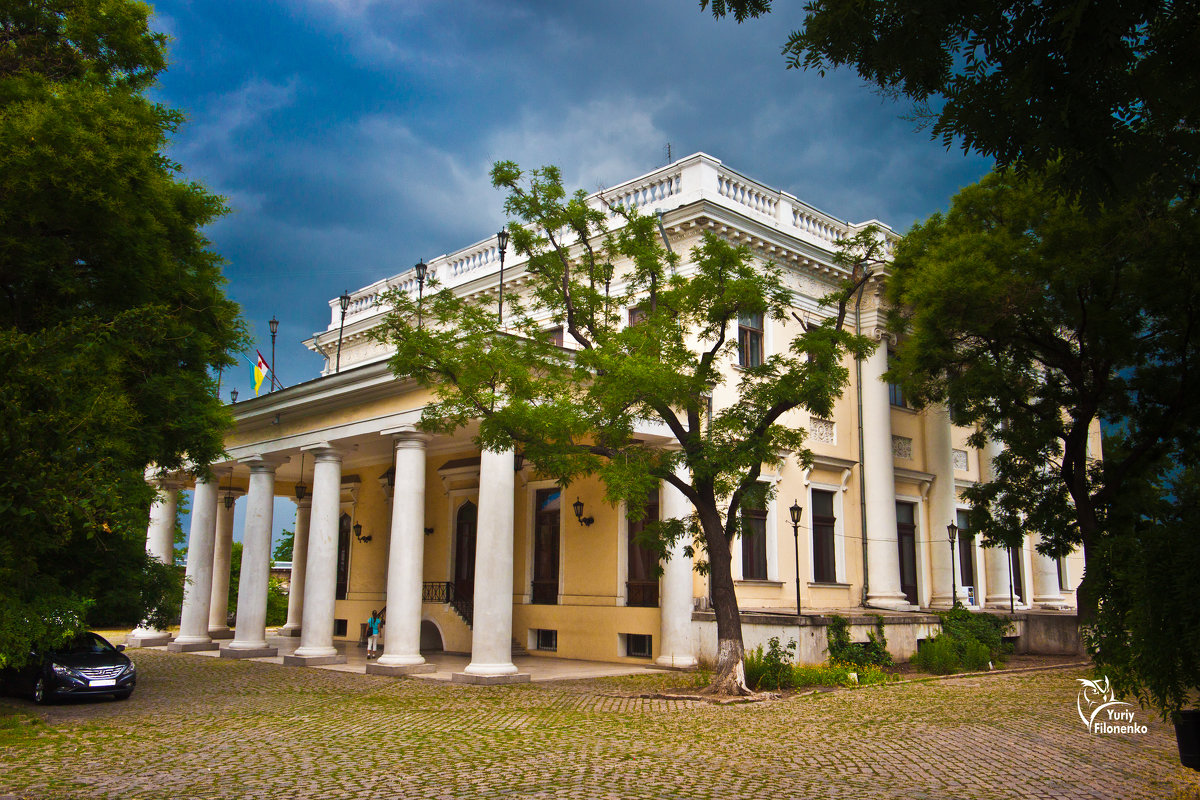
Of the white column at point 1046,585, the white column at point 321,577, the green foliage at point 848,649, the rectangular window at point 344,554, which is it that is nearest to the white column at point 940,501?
the white column at point 1046,585

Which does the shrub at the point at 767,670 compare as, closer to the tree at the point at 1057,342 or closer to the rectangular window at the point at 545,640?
the tree at the point at 1057,342

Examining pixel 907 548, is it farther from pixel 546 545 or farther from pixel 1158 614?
pixel 1158 614

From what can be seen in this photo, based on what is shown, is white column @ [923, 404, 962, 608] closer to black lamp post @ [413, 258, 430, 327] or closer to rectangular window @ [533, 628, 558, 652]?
rectangular window @ [533, 628, 558, 652]

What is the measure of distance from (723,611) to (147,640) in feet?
60.2

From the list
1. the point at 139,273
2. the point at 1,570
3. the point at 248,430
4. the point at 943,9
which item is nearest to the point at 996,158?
the point at 943,9

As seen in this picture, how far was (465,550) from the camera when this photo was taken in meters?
24.7

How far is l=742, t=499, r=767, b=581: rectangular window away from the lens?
2022cm

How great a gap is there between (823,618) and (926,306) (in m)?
7.04

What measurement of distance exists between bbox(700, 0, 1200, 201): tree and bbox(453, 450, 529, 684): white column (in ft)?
36.0

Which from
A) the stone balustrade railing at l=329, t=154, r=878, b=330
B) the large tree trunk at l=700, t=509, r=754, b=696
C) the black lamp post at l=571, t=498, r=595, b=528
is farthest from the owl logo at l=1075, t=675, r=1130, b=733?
the black lamp post at l=571, t=498, r=595, b=528

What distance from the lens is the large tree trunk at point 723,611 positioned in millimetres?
14086

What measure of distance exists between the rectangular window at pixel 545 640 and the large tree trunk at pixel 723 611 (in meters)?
8.80

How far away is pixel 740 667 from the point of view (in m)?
14.1

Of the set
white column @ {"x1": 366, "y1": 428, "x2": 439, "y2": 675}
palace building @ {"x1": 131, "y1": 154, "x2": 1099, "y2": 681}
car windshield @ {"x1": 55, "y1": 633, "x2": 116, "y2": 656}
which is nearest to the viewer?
car windshield @ {"x1": 55, "y1": 633, "x2": 116, "y2": 656}
